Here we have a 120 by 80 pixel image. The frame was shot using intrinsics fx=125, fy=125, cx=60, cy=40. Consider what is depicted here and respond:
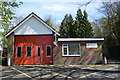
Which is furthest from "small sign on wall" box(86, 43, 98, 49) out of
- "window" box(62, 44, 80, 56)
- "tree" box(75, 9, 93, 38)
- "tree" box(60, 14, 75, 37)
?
"tree" box(60, 14, 75, 37)

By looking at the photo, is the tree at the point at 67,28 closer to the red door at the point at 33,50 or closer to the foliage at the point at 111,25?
the foliage at the point at 111,25

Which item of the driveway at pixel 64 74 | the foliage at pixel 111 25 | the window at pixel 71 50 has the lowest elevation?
the driveway at pixel 64 74

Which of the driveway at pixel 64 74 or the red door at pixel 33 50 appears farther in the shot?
the red door at pixel 33 50

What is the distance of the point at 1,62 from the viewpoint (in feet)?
50.0

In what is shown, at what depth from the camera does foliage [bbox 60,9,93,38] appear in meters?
31.1

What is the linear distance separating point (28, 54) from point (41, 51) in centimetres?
169

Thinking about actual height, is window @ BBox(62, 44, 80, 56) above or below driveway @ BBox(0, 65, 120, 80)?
above

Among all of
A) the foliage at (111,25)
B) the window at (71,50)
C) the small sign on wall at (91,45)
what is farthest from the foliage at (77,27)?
the window at (71,50)

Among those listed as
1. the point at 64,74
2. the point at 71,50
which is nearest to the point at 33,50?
the point at 71,50

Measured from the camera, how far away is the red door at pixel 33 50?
15.6 metres

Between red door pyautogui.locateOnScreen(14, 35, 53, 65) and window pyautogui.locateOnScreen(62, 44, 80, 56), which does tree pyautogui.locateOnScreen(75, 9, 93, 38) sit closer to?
window pyautogui.locateOnScreen(62, 44, 80, 56)

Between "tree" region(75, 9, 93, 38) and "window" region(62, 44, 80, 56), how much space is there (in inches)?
621

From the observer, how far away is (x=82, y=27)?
3169cm

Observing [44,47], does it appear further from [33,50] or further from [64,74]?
[64,74]
